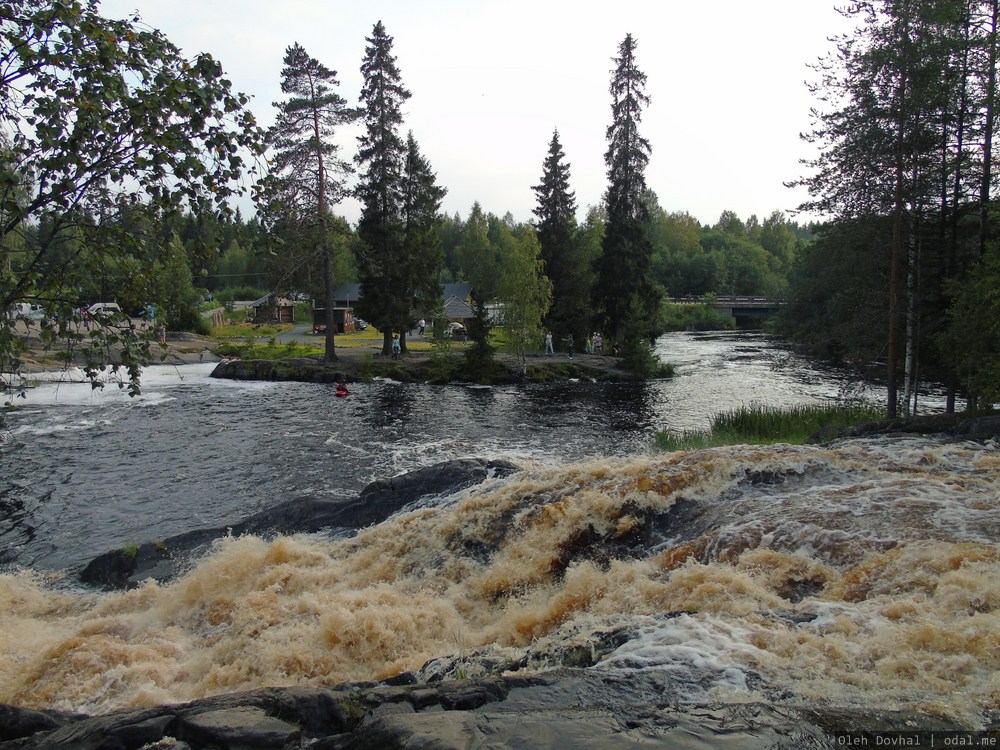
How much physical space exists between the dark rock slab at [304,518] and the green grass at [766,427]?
8.30 meters

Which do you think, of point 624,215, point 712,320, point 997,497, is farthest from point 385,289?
point 712,320

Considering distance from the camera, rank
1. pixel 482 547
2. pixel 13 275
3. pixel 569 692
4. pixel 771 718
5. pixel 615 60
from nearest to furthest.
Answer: pixel 13 275 < pixel 771 718 < pixel 569 692 < pixel 482 547 < pixel 615 60

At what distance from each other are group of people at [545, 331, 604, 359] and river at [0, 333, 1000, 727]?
1141 inches

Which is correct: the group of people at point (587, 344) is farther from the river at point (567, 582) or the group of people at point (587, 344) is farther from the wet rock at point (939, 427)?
the river at point (567, 582)

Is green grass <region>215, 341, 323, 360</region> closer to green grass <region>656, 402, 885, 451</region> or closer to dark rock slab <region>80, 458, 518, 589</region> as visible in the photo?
green grass <region>656, 402, 885, 451</region>

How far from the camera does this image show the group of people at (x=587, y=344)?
46.0 meters

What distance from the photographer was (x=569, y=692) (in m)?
5.83

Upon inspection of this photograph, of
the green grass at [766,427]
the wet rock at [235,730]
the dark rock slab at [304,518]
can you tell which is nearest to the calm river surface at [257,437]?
the dark rock slab at [304,518]

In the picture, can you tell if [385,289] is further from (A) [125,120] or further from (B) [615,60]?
(A) [125,120]

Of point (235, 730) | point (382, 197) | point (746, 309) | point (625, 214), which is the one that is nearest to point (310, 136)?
point (382, 197)

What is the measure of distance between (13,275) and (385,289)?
1561 inches

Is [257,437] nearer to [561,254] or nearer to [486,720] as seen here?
[486,720]

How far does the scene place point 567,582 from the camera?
9109 millimetres

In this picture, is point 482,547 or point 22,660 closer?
point 22,660
